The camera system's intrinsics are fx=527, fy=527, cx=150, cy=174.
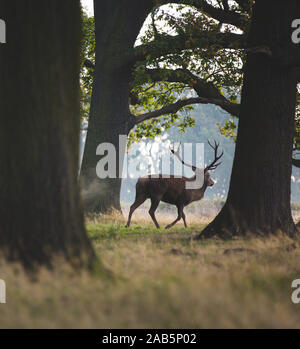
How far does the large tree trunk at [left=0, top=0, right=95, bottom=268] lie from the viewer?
5207mm

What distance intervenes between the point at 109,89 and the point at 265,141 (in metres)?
7.12

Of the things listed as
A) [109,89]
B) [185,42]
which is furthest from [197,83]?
[109,89]

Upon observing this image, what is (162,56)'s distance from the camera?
14750mm

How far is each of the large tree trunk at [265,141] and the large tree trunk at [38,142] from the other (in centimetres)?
487

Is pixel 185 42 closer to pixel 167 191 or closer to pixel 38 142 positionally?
pixel 167 191

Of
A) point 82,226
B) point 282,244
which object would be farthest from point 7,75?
point 282,244

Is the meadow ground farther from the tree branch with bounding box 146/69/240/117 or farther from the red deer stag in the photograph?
the tree branch with bounding box 146/69/240/117

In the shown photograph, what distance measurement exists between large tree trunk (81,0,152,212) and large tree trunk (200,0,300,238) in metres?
5.84

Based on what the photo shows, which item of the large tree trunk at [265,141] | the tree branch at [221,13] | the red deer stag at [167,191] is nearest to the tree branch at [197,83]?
the red deer stag at [167,191]

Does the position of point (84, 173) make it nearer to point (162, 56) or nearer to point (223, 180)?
point (162, 56)

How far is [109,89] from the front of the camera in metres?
15.7
